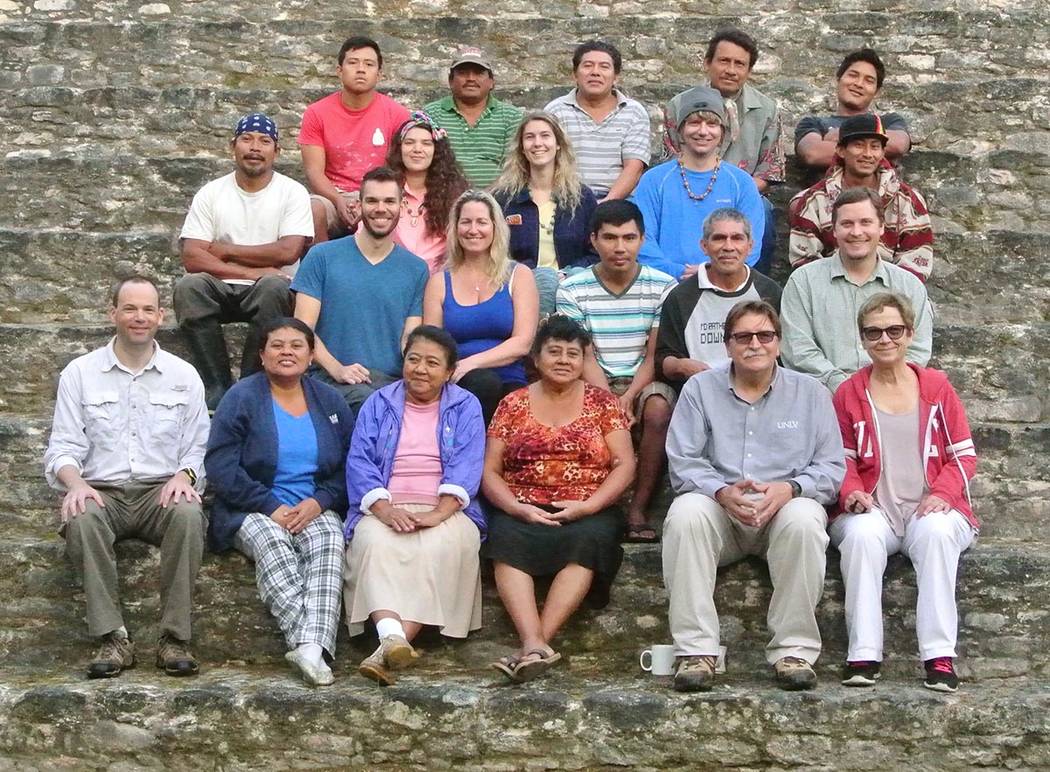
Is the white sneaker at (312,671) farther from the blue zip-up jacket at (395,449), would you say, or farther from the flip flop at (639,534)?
the flip flop at (639,534)

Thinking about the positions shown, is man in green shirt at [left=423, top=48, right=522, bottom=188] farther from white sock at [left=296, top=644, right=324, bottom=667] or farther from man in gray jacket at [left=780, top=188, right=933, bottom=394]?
white sock at [left=296, top=644, right=324, bottom=667]

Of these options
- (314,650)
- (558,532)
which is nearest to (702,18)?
(558,532)

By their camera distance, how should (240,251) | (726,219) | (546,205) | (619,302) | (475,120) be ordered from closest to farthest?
(726,219) → (619,302) → (240,251) → (546,205) → (475,120)

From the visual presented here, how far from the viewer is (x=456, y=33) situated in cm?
826

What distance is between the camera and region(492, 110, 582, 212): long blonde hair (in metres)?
6.27

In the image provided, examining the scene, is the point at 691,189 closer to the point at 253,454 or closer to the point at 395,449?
the point at 395,449

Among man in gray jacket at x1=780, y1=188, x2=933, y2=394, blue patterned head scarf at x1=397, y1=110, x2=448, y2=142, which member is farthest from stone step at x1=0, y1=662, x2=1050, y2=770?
blue patterned head scarf at x1=397, y1=110, x2=448, y2=142

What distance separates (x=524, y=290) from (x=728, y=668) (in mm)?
1616

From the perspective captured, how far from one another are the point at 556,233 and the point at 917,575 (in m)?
2.11

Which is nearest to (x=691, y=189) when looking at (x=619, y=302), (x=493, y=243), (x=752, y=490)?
(x=619, y=302)

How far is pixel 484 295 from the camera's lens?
5.80 metres

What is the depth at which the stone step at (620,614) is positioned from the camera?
4.94 metres

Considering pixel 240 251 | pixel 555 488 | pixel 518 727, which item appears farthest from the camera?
pixel 240 251

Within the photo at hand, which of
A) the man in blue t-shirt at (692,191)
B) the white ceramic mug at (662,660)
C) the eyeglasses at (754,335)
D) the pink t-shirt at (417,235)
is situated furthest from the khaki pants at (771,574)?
the pink t-shirt at (417,235)
